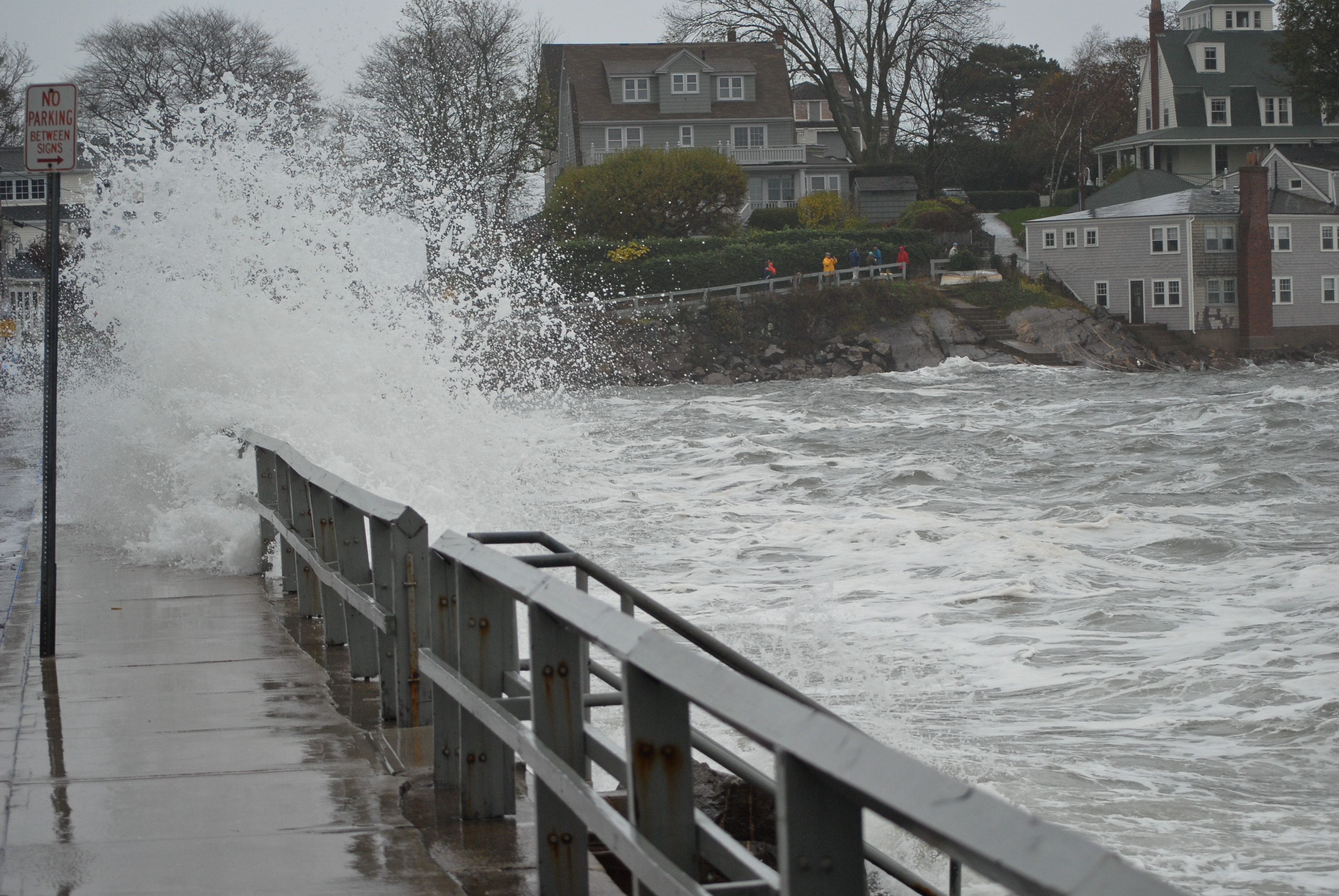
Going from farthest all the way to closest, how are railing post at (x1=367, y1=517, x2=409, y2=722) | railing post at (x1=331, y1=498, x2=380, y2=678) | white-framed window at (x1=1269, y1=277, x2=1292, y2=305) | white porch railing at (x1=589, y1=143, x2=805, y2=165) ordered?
white porch railing at (x1=589, y1=143, x2=805, y2=165), white-framed window at (x1=1269, y1=277, x2=1292, y2=305), railing post at (x1=331, y1=498, x2=380, y2=678), railing post at (x1=367, y1=517, x2=409, y2=722)

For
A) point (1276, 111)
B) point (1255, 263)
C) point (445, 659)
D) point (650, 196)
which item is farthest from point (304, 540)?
point (1276, 111)

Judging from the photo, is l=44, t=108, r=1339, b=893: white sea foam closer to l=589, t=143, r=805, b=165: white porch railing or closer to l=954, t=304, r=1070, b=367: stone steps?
l=954, t=304, r=1070, b=367: stone steps

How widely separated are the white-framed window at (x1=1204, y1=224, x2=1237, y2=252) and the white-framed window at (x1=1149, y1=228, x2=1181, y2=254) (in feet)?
4.00

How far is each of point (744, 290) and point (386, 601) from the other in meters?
52.2

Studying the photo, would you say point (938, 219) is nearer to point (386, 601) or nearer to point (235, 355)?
point (235, 355)

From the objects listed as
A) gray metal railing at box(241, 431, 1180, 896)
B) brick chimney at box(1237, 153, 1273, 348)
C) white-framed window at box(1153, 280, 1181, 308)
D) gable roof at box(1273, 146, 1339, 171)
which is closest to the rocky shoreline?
brick chimney at box(1237, 153, 1273, 348)

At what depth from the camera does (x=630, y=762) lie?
2.72 meters

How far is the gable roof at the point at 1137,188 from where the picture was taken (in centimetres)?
6506

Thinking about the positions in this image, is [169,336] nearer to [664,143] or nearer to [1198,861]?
[1198,861]

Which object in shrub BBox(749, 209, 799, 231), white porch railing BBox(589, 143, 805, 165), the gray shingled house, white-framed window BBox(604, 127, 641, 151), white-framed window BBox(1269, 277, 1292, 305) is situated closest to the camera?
the gray shingled house

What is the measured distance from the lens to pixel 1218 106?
72.5 meters

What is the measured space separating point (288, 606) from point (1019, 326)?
51.5 meters

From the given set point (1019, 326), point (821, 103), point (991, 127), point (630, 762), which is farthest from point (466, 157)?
point (630, 762)

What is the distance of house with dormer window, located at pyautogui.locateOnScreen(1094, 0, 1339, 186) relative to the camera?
2817 inches
